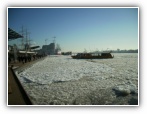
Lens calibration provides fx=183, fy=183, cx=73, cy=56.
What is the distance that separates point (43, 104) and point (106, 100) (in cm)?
114

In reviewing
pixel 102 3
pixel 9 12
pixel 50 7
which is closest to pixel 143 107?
pixel 102 3

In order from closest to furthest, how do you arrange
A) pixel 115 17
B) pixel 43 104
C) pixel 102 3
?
1. pixel 43 104
2. pixel 102 3
3. pixel 115 17

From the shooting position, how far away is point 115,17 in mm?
3832

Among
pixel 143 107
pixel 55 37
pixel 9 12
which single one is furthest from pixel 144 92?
pixel 9 12

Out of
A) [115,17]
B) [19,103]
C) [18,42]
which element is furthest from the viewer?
[18,42]

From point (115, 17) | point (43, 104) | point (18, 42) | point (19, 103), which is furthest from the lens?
point (18, 42)

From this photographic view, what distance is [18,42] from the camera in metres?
4.46

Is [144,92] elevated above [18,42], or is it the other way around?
[18,42]

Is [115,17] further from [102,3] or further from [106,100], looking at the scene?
[106,100]

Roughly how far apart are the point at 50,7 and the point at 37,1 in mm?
264

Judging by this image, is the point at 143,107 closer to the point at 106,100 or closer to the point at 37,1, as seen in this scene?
the point at 106,100

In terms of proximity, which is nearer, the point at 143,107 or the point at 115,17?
the point at 143,107

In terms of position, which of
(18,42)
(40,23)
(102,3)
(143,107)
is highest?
(102,3)

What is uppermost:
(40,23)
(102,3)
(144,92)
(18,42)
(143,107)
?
(102,3)
